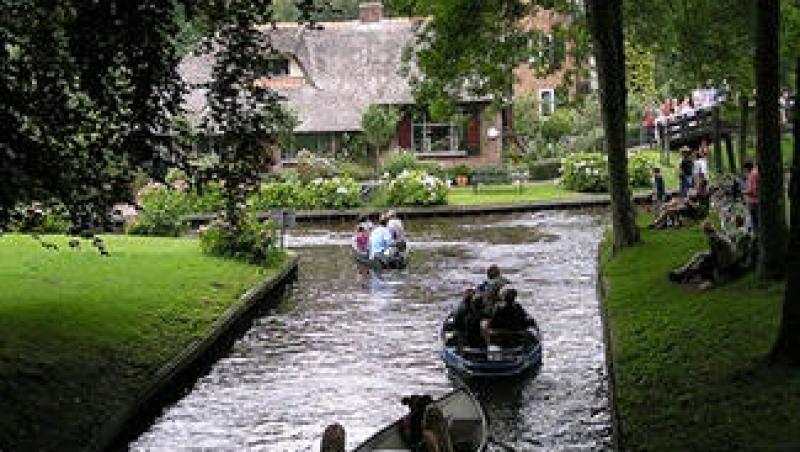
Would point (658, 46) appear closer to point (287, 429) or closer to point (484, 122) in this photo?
point (287, 429)

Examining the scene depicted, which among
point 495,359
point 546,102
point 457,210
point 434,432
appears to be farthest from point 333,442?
point 546,102

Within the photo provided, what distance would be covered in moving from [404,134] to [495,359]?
147 ft

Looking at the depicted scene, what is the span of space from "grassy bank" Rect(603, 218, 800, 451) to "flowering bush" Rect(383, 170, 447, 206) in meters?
24.4

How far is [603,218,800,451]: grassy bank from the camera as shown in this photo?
39.4ft

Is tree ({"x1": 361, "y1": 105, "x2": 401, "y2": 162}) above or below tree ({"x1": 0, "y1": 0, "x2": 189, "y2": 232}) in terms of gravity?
above

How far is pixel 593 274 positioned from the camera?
1159 inches

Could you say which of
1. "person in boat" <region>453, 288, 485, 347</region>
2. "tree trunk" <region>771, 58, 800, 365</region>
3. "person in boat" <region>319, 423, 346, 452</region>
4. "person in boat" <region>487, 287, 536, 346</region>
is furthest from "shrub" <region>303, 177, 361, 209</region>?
"person in boat" <region>319, 423, 346, 452</region>

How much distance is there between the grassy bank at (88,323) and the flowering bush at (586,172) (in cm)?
2312

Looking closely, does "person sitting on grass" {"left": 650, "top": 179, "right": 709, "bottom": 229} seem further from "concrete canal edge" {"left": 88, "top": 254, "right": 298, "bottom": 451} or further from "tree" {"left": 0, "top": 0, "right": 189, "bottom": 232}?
"tree" {"left": 0, "top": 0, "right": 189, "bottom": 232}

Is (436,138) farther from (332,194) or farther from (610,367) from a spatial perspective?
(610,367)

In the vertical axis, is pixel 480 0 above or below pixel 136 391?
above

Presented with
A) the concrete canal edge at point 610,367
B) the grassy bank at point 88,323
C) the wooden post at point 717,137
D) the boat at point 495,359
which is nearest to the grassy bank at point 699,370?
the concrete canal edge at point 610,367

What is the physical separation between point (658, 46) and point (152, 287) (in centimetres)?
1733

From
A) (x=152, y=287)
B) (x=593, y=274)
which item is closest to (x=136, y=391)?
(x=152, y=287)
